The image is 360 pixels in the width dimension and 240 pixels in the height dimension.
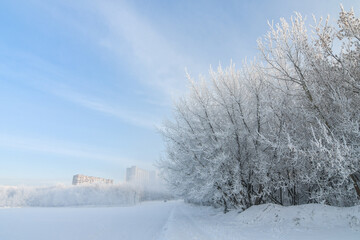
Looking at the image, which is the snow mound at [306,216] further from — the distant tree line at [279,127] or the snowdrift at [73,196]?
the snowdrift at [73,196]

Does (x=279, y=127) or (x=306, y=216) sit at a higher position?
(x=279, y=127)

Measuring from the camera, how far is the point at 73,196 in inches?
3536

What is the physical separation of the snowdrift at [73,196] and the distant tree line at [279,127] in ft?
271

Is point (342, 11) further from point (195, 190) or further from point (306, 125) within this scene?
point (195, 190)

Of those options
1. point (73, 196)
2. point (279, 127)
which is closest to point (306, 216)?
point (279, 127)

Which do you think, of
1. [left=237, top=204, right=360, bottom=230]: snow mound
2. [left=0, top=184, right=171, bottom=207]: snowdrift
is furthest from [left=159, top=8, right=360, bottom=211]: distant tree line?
[left=0, top=184, right=171, bottom=207]: snowdrift

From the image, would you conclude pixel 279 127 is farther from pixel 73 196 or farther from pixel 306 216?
pixel 73 196

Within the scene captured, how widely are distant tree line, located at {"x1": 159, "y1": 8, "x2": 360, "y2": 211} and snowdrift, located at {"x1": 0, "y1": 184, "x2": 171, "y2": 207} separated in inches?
3257

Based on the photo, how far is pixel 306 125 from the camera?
30.3 ft

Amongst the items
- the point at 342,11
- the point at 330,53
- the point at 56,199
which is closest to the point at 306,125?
the point at 330,53

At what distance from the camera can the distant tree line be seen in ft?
25.4

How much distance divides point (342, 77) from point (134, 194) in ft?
324

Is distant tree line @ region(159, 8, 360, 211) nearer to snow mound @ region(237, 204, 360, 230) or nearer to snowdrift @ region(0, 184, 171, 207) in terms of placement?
snow mound @ region(237, 204, 360, 230)

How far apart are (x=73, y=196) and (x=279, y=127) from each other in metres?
97.3
